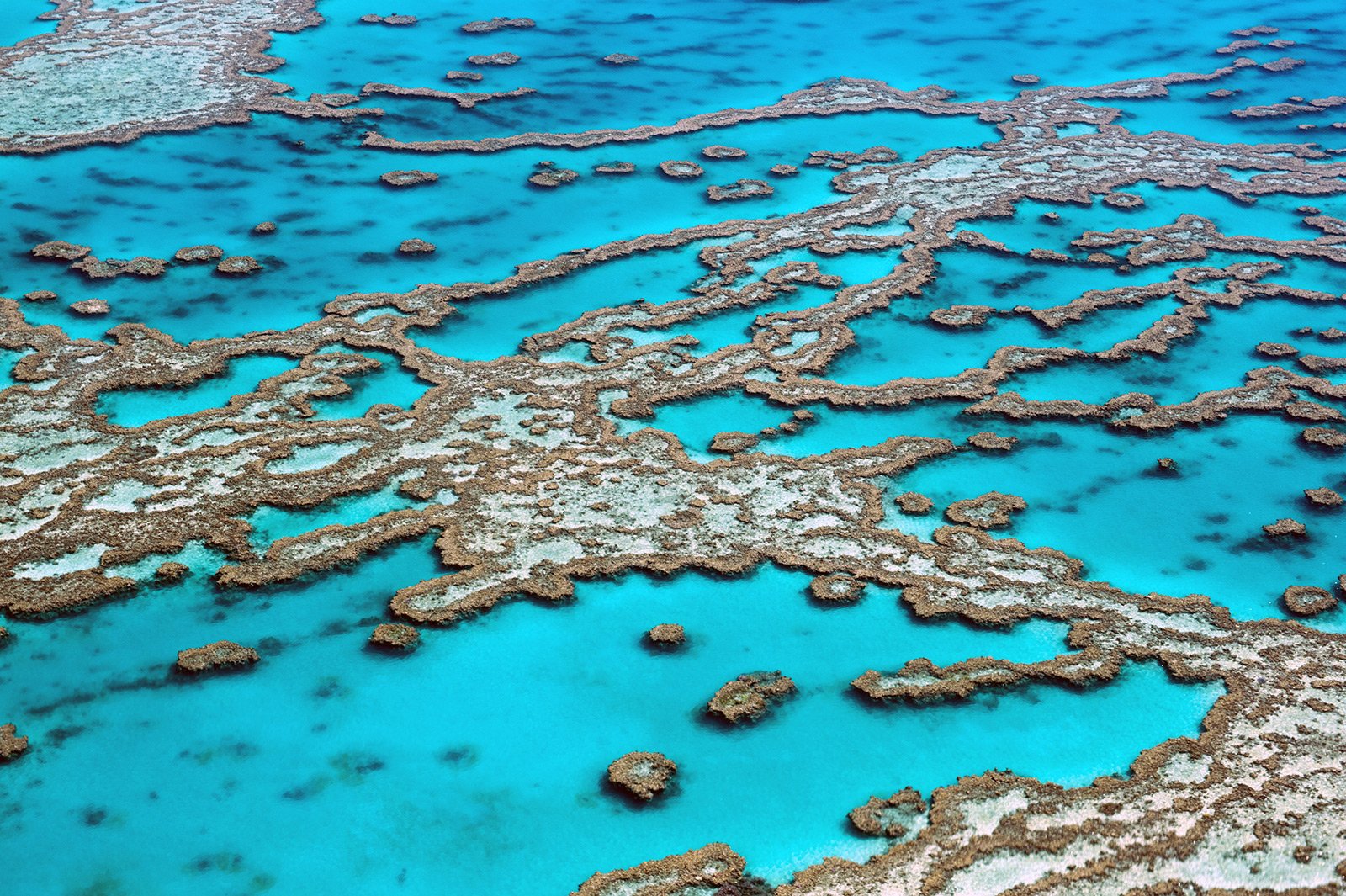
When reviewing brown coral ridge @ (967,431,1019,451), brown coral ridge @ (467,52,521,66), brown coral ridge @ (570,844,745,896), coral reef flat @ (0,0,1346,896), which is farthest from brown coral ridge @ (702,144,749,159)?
brown coral ridge @ (570,844,745,896)

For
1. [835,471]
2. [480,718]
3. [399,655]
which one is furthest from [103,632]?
[835,471]

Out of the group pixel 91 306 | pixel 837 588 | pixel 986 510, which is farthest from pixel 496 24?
pixel 837 588

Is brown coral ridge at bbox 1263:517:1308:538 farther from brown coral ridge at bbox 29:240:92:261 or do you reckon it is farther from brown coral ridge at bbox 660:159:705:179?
brown coral ridge at bbox 29:240:92:261

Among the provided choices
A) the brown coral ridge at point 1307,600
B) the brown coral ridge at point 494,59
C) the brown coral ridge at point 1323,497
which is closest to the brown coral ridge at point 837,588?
the brown coral ridge at point 1307,600

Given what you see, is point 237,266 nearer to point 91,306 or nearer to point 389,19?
point 91,306

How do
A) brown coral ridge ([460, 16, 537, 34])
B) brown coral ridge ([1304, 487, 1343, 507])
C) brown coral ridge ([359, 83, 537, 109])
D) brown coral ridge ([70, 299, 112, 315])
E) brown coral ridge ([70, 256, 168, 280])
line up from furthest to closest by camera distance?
brown coral ridge ([460, 16, 537, 34]), brown coral ridge ([359, 83, 537, 109]), brown coral ridge ([70, 256, 168, 280]), brown coral ridge ([70, 299, 112, 315]), brown coral ridge ([1304, 487, 1343, 507])

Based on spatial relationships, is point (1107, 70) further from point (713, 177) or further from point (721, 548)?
point (721, 548)

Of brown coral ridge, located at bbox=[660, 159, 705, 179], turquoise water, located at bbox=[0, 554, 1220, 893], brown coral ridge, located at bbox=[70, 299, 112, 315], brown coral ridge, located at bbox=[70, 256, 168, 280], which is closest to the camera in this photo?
turquoise water, located at bbox=[0, 554, 1220, 893]

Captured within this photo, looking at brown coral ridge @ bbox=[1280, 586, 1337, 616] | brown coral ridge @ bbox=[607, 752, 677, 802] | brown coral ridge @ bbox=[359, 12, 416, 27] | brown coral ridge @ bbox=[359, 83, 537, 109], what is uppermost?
brown coral ridge @ bbox=[359, 12, 416, 27]
